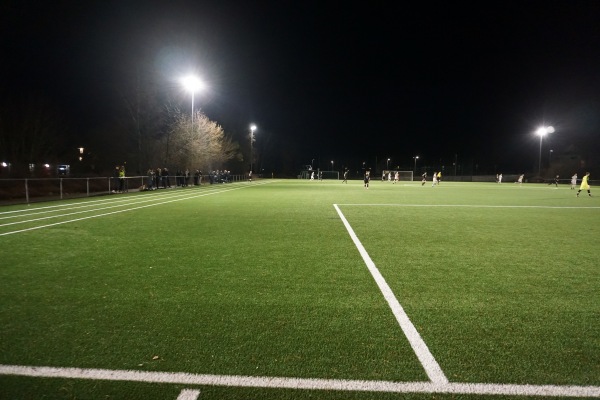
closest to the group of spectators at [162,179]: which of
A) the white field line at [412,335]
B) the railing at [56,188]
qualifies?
the railing at [56,188]

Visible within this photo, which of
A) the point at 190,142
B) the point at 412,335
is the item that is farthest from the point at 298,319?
the point at 190,142

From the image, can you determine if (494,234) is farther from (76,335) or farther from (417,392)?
(76,335)

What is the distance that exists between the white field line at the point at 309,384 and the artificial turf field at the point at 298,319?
0.01m

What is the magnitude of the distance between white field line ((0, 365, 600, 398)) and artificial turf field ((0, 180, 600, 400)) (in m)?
0.01

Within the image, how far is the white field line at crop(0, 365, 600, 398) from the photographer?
264 centimetres

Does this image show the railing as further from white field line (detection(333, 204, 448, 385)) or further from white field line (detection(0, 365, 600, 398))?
white field line (detection(333, 204, 448, 385))

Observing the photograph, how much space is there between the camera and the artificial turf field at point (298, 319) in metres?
2.74

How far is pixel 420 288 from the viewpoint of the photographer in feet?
Result: 16.0

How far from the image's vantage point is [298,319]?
3.82m

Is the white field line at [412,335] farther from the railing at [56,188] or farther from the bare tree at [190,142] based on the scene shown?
the bare tree at [190,142]

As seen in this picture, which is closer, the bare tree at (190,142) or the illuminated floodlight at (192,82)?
the illuminated floodlight at (192,82)

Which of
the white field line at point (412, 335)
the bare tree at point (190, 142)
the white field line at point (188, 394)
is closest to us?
the white field line at point (188, 394)

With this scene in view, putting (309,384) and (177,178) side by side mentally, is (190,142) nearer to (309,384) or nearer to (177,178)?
(177,178)

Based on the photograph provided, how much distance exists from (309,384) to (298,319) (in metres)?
1.13
